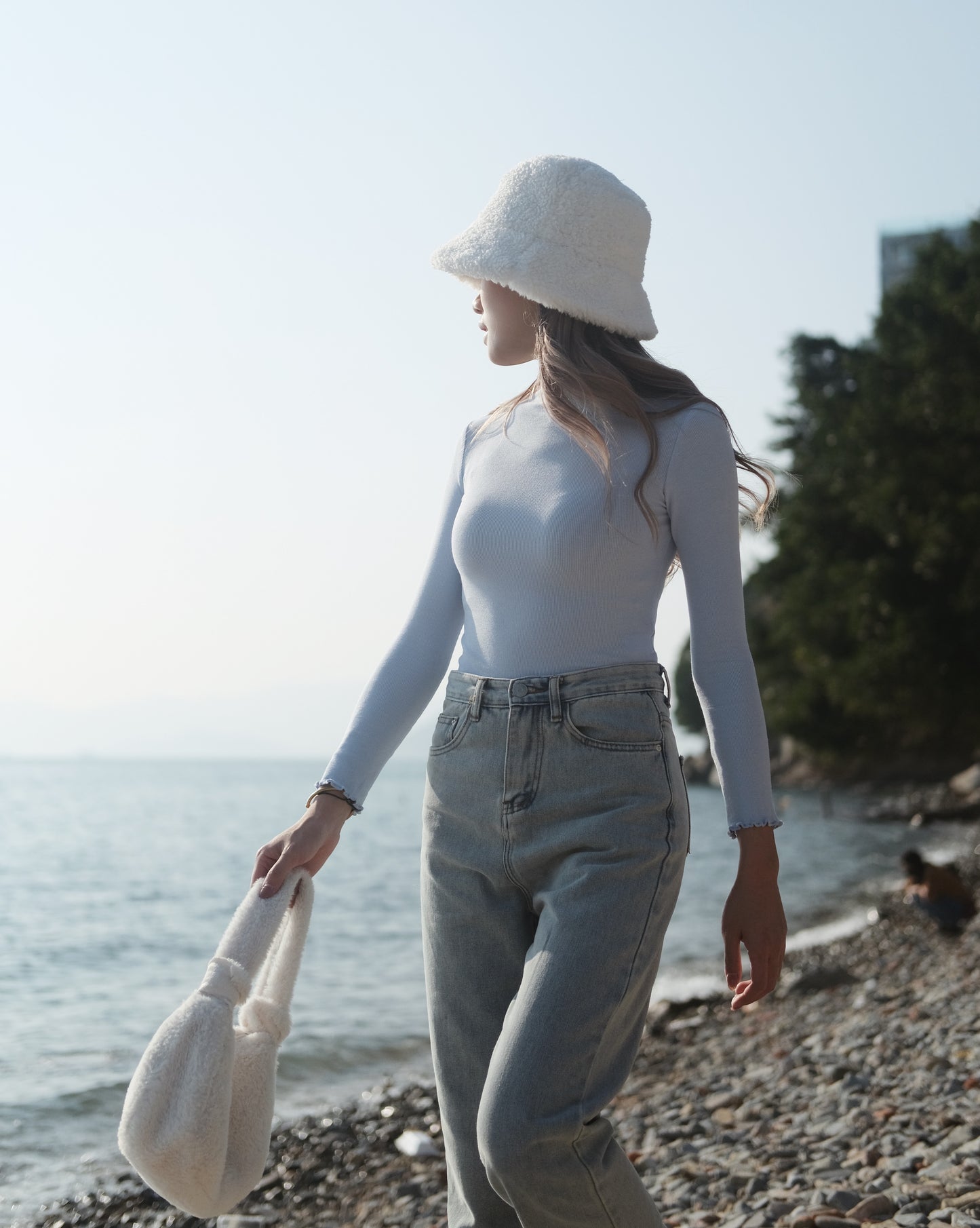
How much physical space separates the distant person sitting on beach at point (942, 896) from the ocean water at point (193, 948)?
6.98 feet

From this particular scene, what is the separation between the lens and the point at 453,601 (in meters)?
2.56

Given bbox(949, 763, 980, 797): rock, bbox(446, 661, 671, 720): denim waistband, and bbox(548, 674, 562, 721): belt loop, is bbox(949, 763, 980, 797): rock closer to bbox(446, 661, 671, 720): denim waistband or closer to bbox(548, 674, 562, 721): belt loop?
bbox(446, 661, 671, 720): denim waistband

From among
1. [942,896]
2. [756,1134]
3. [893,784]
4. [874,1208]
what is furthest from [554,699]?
[893,784]

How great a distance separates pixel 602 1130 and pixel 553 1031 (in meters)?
0.20

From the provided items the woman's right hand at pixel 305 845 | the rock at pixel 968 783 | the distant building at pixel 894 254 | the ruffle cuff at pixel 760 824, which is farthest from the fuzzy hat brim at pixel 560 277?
the distant building at pixel 894 254

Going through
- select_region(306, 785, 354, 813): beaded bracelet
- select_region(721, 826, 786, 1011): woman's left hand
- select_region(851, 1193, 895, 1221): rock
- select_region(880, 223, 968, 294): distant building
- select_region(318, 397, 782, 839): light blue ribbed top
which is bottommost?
select_region(851, 1193, 895, 1221): rock

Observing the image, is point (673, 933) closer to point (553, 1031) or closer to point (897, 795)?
point (553, 1031)

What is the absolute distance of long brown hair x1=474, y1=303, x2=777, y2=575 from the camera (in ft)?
7.34

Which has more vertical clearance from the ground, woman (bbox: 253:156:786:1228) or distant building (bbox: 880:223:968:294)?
distant building (bbox: 880:223:968:294)

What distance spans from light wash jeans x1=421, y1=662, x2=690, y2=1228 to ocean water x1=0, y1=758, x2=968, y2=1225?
13.6 ft

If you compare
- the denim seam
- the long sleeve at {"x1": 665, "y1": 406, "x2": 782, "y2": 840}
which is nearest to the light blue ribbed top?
the long sleeve at {"x1": 665, "y1": 406, "x2": 782, "y2": 840}

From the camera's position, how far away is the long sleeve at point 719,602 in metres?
2.21

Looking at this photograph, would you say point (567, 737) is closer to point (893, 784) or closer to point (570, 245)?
point (570, 245)

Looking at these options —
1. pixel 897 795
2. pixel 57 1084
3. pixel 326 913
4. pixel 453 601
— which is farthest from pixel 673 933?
pixel 897 795
